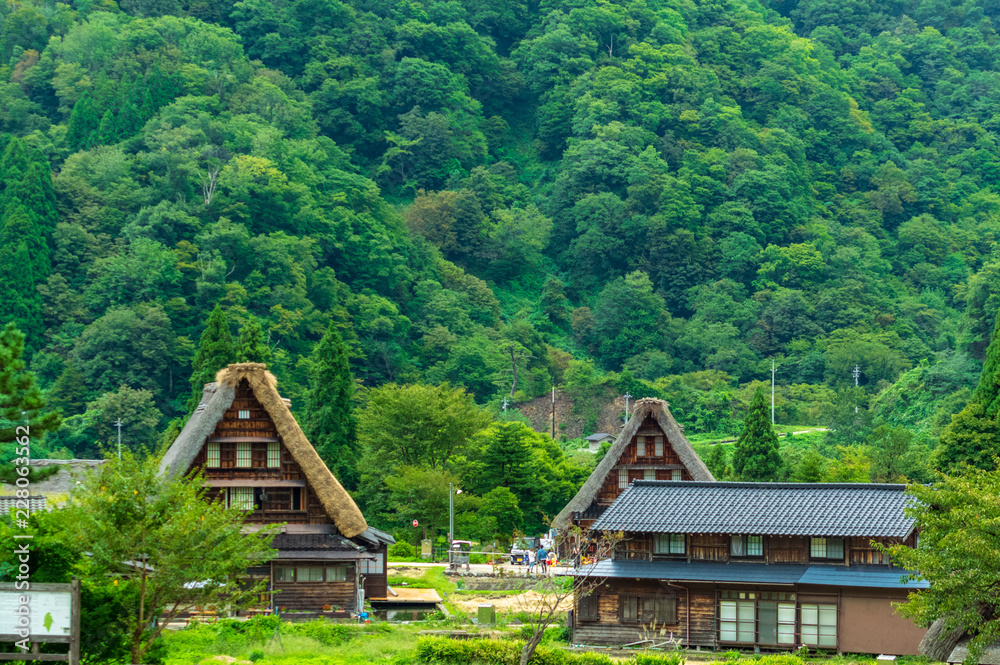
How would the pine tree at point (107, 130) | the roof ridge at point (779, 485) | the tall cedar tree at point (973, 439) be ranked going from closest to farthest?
1. the roof ridge at point (779, 485)
2. the tall cedar tree at point (973, 439)
3. the pine tree at point (107, 130)

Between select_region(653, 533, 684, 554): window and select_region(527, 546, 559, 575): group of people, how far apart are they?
8236 millimetres

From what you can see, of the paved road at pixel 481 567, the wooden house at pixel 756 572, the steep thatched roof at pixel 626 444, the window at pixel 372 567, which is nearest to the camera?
the wooden house at pixel 756 572

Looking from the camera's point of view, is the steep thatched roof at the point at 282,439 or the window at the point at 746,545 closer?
the window at the point at 746,545

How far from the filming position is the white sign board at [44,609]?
21797 millimetres

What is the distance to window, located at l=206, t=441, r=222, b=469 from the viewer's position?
4003 cm

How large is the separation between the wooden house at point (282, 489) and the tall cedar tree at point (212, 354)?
2484cm

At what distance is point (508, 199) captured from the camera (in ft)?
409

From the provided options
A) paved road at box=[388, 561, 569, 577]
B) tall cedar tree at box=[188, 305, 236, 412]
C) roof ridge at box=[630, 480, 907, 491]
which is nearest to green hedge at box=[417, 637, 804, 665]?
roof ridge at box=[630, 480, 907, 491]

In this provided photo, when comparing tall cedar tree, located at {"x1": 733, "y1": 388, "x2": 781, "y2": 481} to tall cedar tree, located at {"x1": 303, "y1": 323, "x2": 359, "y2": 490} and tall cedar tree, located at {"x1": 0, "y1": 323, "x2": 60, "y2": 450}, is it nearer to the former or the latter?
tall cedar tree, located at {"x1": 303, "y1": 323, "x2": 359, "y2": 490}

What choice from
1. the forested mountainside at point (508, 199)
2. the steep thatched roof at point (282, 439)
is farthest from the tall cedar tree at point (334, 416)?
the forested mountainside at point (508, 199)

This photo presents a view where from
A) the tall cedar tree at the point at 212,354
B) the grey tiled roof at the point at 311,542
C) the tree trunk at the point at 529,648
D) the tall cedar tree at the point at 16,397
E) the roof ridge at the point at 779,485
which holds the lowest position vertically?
the tree trunk at the point at 529,648

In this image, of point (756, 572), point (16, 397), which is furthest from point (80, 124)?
point (756, 572)

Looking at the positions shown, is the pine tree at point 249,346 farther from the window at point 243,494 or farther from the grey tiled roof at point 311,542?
the grey tiled roof at point 311,542

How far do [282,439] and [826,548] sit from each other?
1698 cm
